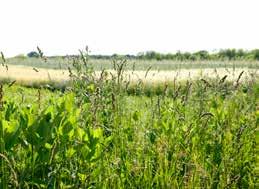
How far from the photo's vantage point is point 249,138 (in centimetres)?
457

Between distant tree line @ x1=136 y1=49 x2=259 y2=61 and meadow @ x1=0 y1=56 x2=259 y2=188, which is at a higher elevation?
meadow @ x1=0 y1=56 x2=259 y2=188

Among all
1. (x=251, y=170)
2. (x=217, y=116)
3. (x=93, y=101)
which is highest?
(x=93, y=101)

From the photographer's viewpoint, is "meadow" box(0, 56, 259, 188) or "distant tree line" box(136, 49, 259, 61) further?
"distant tree line" box(136, 49, 259, 61)

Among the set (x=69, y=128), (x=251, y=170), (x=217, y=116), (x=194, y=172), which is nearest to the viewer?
(x=69, y=128)

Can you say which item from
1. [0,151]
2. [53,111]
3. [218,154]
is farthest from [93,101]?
[218,154]

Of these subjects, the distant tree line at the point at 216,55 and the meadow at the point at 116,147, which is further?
the distant tree line at the point at 216,55

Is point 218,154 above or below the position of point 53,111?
below

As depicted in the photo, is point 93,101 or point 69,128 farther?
point 93,101

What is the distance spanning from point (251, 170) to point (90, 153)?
163cm

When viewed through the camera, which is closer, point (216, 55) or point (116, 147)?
point (116, 147)

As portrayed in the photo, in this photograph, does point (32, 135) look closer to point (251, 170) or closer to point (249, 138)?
point (251, 170)

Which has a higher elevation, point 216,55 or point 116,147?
point 116,147

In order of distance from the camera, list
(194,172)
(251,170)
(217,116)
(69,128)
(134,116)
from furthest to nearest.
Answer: (217,116) < (134,116) < (251,170) < (194,172) < (69,128)

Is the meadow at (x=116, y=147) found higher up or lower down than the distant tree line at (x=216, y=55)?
higher up
